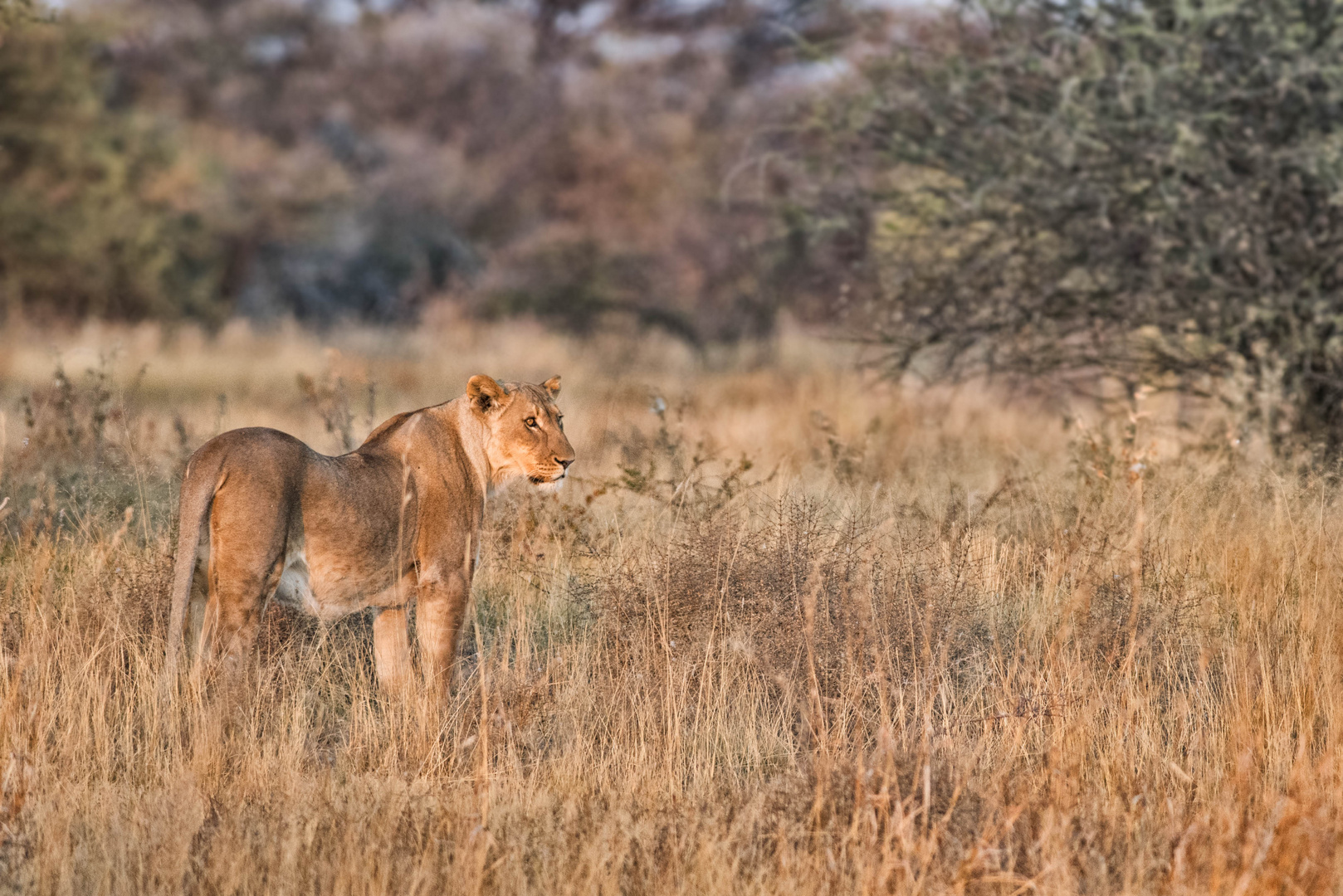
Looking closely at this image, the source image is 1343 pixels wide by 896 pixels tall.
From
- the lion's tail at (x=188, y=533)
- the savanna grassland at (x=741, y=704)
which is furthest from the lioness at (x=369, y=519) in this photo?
the savanna grassland at (x=741, y=704)

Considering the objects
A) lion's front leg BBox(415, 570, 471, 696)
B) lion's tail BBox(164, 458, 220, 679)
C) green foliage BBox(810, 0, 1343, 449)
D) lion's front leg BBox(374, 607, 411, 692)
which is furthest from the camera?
green foliage BBox(810, 0, 1343, 449)

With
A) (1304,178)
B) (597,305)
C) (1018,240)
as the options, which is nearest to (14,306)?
(597,305)

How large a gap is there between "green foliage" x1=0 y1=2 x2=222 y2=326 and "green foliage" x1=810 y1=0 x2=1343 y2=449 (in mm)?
18339

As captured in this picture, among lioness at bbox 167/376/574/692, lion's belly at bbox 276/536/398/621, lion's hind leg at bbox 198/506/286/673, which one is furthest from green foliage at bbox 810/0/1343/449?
lion's hind leg at bbox 198/506/286/673

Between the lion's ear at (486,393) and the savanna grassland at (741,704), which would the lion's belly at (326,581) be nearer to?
the savanna grassland at (741,704)

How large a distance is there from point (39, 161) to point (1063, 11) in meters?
21.6

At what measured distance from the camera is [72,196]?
82.4 feet

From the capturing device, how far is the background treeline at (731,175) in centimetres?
833

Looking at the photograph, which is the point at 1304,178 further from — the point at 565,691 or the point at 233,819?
the point at 233,819

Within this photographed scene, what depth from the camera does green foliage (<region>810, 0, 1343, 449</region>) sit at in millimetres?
8094

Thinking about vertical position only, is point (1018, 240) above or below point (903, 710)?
above

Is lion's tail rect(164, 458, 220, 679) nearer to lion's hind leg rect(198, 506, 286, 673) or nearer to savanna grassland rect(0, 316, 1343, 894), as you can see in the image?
lion's hind leg rect(198, 506, 286, 673)

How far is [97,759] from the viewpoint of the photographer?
3982 millimetres

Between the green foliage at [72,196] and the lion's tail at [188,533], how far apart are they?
21018 mm
